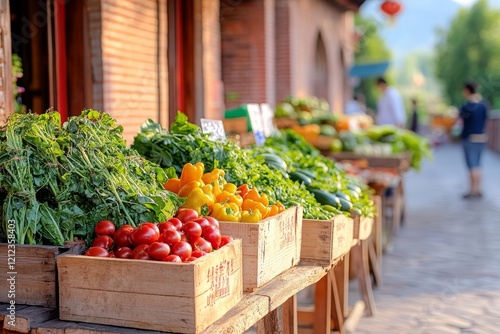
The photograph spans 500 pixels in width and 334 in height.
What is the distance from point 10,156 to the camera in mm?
3156

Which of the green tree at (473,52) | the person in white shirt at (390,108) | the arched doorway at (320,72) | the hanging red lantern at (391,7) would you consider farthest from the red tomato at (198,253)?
the green tree at (473,52)

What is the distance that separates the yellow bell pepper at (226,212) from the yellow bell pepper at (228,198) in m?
0.06

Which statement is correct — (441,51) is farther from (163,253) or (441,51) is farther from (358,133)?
(163,253)

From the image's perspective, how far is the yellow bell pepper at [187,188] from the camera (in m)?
3.63

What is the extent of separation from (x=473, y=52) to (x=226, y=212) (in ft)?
125

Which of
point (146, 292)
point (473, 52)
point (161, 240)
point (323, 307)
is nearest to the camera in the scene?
point (146, 292)

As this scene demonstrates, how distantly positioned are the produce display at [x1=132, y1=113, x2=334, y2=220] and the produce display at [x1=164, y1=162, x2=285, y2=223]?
0.18 meters

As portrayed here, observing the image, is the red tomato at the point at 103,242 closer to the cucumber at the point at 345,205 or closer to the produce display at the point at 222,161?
the produce display at the point at 222,161

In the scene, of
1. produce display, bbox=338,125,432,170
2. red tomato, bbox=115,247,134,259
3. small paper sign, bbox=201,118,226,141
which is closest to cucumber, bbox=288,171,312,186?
small paper sign, bbox=201,118,226,141

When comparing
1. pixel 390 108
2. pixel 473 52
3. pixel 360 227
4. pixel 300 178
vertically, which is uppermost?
pixel 473 52

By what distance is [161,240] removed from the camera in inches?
117

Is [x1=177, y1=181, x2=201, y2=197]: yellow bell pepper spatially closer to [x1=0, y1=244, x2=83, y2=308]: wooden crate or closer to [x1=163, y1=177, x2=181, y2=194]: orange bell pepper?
[x1=163, y1=177, x2=181, y2=194]: orange bell pepper

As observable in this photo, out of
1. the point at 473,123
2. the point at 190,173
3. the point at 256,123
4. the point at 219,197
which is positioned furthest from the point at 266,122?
the point at 473,123

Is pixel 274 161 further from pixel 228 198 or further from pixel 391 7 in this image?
pixel 391 7
